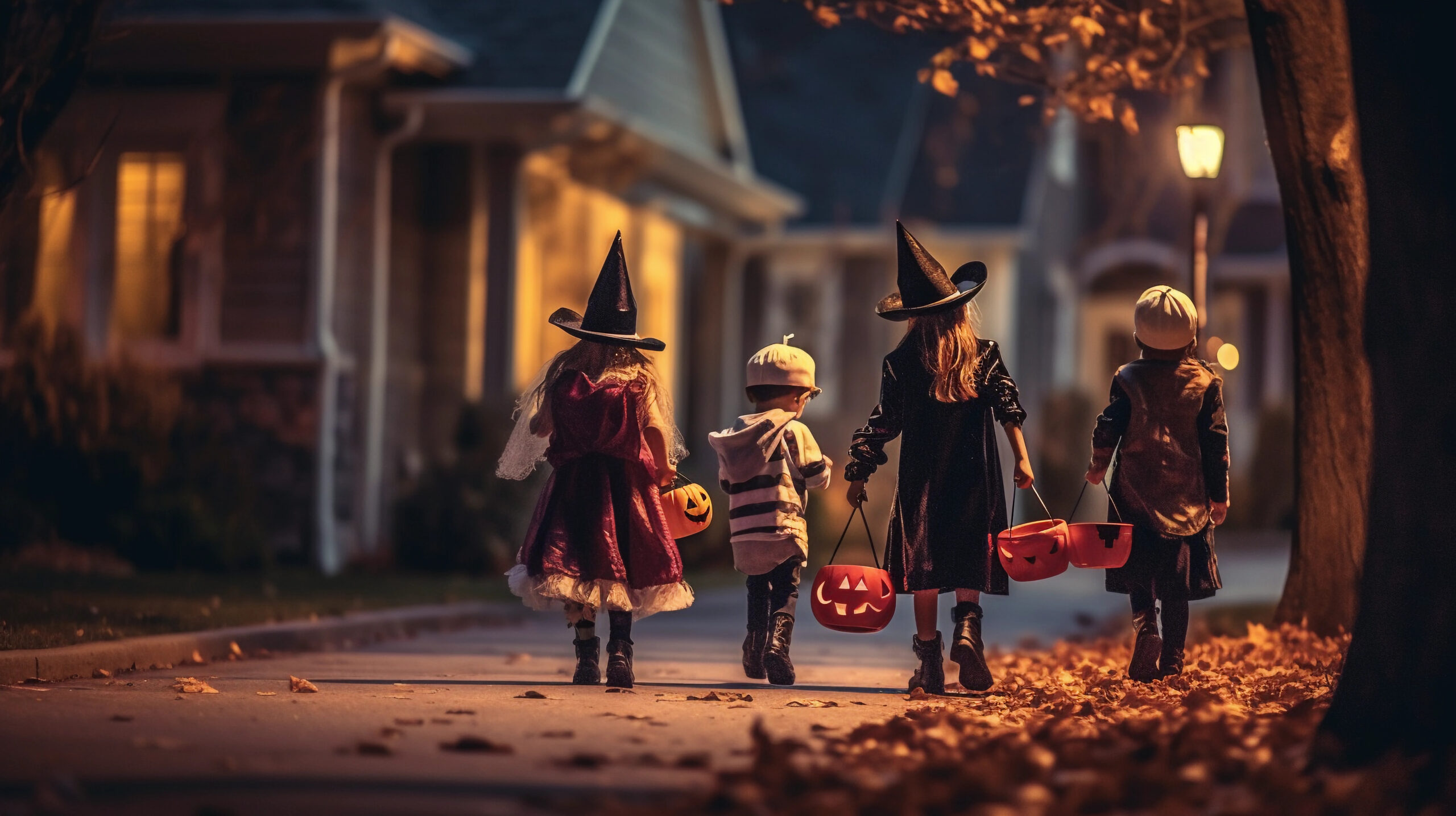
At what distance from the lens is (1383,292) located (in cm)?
561

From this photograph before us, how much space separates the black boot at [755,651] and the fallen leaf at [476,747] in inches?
104

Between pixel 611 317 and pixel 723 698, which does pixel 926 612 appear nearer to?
pixel 723 698

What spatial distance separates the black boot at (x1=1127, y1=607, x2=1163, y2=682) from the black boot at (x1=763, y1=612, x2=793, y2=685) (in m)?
1.49

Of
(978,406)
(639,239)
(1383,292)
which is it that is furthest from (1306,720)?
(639,239)

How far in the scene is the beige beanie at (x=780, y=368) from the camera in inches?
323

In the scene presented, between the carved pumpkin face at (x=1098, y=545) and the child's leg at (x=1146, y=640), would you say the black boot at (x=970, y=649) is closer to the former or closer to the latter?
the carved pumpkin face at (x=1098, y=545)

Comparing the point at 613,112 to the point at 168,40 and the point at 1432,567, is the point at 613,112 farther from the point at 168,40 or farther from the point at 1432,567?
the point at 1432,567

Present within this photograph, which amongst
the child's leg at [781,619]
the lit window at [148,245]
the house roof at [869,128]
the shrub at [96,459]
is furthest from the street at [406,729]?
the house roof at [869,128]

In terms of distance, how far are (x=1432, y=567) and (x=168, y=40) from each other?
12.1 m

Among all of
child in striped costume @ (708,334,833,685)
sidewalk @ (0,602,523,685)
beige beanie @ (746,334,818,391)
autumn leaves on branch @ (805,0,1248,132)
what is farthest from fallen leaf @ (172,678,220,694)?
autumn leaves on branch @ (805,0,1248,132)

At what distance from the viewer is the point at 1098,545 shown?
7.68m

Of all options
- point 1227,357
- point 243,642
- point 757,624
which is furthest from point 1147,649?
point 1227,357

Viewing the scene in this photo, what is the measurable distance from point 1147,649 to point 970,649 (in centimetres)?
79

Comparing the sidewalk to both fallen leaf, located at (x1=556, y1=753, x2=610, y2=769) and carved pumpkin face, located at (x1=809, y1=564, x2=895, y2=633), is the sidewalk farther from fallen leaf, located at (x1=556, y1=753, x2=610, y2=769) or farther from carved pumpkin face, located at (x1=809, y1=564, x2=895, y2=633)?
fallen leaf, located at (x1=556, y1=753, x2=610, y2=769)
